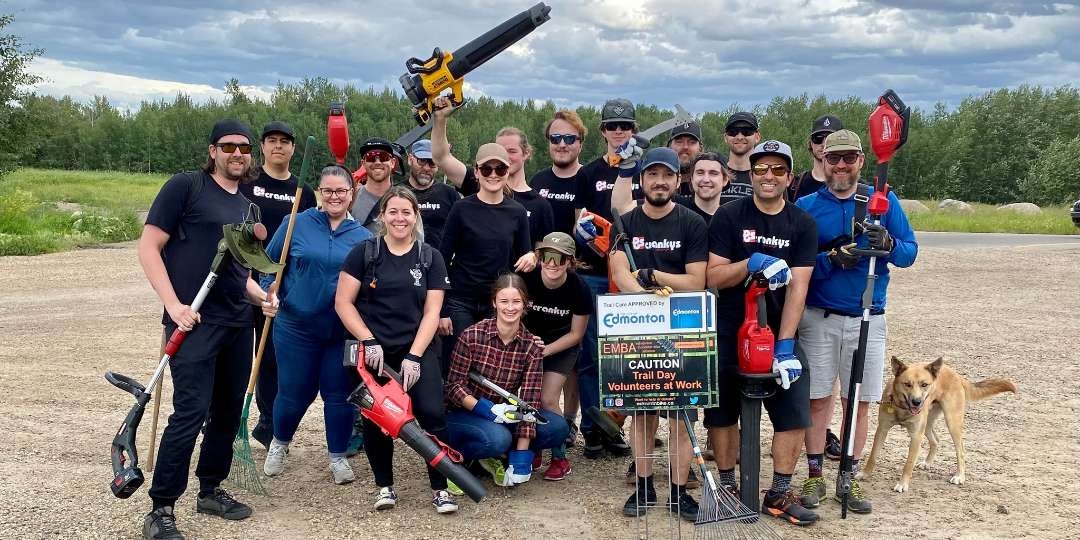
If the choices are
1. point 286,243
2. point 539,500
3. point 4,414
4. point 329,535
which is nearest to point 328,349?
point 286,243

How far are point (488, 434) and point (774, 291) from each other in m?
2.05

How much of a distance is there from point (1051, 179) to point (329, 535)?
5637 centimetres

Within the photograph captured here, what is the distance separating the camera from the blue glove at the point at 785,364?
16.8 ft

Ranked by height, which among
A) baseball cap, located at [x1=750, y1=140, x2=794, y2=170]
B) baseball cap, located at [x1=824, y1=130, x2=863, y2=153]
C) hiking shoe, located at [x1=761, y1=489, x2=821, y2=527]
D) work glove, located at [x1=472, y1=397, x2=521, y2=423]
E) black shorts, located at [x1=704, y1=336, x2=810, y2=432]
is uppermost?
baseball cap, located at [x1=824, y1=130, x2=863, y2=153]

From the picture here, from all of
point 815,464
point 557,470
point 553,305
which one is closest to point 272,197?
point 553,305

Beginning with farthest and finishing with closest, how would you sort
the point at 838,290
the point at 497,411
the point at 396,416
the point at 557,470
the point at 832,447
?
1. the point at 832,447
2. the point at 557,470
3. the point at 497,411
4. the point at 838,290
5. the point at 396,416

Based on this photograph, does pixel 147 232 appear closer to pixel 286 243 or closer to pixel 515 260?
pixel 286 243

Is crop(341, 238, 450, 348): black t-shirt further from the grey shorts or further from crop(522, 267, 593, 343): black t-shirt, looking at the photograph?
the grey shorts

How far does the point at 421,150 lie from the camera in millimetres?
7074

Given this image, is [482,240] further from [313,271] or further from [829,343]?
[829,343]

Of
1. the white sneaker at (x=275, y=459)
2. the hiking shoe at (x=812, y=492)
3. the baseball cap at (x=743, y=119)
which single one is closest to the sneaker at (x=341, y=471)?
the white sneaker at (x=275, y=459)

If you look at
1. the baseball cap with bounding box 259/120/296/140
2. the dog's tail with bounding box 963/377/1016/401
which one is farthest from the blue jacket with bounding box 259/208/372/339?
the dog's tail with bounding box 963/377/1016/401

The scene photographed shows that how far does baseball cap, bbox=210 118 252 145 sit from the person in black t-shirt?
2.87 m

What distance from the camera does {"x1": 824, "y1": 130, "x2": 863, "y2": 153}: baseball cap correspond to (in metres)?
5.53
